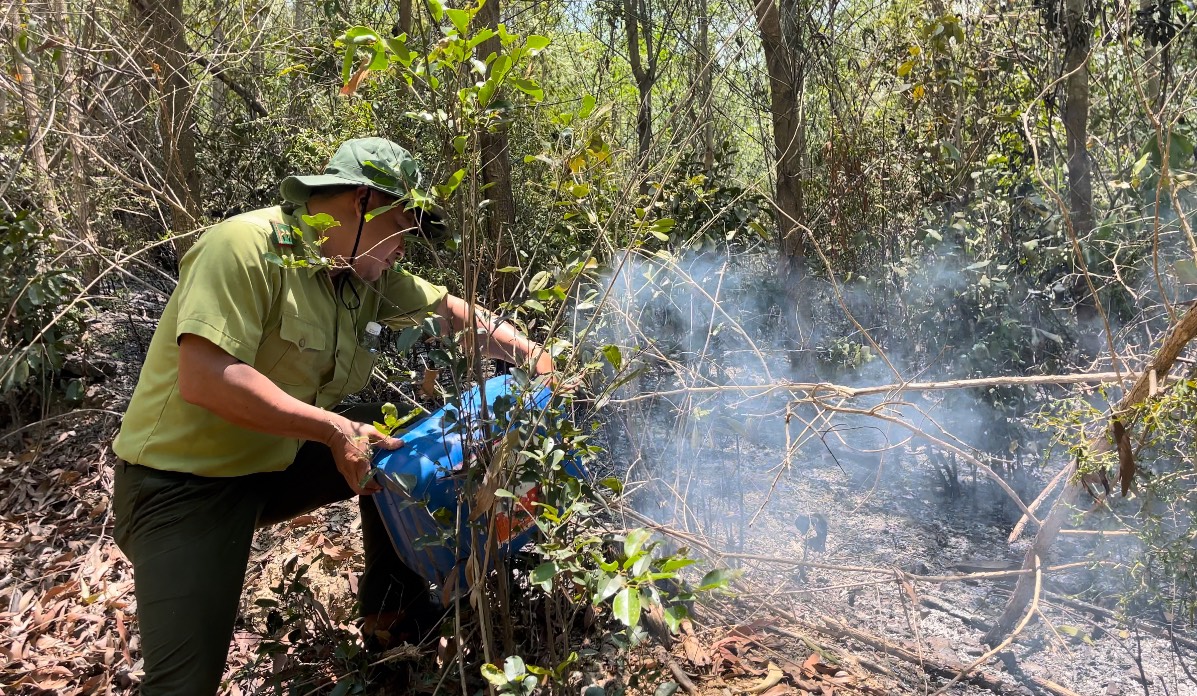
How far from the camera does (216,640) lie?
208cm

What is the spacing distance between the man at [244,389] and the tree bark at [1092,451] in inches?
62.0

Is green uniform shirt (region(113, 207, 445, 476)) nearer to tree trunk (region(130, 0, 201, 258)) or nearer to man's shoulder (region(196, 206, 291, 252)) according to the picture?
man's shoulder (region(196, 206, 291, 252))

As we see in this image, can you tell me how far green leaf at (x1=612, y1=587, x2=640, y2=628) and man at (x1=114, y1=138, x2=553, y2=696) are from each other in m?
0.65

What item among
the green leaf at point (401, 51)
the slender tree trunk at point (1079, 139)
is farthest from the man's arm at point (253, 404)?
the slender tree trunk at point (1079, 139)

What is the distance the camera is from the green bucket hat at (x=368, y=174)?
6.69 ft

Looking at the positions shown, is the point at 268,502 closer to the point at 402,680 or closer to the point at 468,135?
the point at 402,680

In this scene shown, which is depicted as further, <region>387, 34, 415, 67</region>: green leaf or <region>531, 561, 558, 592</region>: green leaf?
<region>531, 561, 558, 592</region>: green leaf

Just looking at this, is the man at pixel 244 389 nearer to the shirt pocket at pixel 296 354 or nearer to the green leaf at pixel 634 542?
the shirt pocket at pixel 296 354

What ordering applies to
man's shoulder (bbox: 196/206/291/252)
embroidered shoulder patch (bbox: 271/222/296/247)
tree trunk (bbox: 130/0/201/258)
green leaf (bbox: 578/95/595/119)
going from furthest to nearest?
tree trunk (bbox: 130/0/201/258), man's shoulder (bbox: 196/206/291/252), embroidered shoulder patch (bbox: 271/222/296/247), green leaf (bbox: 578/95/595/119)

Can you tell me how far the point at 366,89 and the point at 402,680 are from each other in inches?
122

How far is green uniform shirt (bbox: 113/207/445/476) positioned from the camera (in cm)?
203

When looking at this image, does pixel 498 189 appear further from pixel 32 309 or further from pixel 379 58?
pixel 32 309

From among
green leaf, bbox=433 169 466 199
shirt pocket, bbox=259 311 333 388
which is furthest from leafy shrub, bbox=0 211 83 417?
green leaf, bbox=433 169 466 199

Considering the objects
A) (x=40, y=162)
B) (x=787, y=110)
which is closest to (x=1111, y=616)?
(x=787, y=110)
